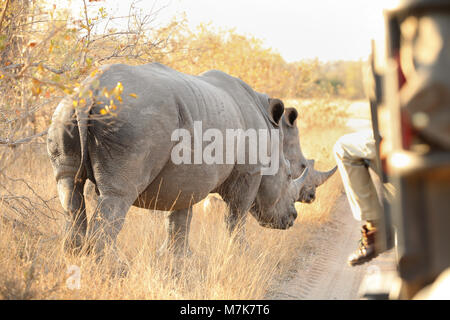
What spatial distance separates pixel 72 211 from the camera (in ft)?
13.9

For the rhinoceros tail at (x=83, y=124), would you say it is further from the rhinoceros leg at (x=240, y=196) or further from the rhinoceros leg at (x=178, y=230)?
the rhinoceros leg at (x=240, y=196)

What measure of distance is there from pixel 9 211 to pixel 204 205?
255cm

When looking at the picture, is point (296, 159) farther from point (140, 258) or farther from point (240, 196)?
point (140, 258)

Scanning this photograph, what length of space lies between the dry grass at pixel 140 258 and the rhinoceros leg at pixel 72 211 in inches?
4.1

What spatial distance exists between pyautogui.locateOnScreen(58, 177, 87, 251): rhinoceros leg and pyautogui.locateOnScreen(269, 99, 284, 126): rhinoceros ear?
100 inches

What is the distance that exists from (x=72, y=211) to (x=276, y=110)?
2735mm

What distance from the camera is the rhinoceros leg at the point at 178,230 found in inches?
217

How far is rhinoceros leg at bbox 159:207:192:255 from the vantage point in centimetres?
552

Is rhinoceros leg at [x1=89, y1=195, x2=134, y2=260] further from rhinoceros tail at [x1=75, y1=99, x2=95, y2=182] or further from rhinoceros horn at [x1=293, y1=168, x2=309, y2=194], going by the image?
rhinoceros horn at [x1=293, y1=168, x2=309, y2=194]

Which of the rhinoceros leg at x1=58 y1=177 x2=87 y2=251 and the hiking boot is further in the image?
the rhinoceros leg at x1=58 y1=177 x2=87 y2=251

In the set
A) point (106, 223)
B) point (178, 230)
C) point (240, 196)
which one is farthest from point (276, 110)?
point (106, 223)

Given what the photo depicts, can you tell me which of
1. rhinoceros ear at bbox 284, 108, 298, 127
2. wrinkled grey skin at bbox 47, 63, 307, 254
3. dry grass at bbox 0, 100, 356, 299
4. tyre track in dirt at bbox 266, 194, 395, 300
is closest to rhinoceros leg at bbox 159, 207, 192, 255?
dry grass at bbox 0, 100, 356, 299
